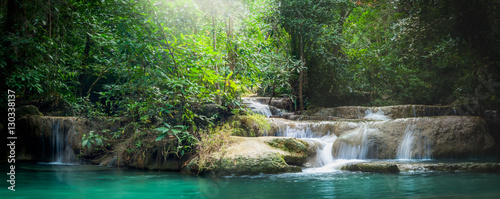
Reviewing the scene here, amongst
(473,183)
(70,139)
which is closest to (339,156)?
(473,183)

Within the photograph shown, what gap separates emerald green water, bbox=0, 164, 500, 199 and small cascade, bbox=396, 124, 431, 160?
253cm

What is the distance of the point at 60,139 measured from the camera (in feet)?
32.4

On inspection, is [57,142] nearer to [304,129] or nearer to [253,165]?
[253,165]

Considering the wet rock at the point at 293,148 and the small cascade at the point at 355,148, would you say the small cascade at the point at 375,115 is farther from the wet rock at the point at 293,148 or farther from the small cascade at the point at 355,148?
the wet rock at the point at 293,148

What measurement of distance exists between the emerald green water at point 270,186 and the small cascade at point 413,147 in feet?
8.31

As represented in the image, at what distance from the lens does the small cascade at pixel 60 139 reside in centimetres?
981

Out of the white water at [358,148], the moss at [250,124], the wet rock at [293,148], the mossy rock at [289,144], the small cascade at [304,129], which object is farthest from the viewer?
the small cascade at [304,129]

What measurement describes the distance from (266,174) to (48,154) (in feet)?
25.3

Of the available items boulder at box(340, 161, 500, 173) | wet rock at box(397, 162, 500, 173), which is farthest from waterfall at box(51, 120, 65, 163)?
wet rock at box(397, 162, 500, 173)

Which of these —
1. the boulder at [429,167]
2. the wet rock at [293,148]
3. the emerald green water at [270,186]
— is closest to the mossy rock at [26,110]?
the emerald green water at [270,186]

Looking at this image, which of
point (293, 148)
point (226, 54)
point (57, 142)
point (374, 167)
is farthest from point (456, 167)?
point (57, 142)

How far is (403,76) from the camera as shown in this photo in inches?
532

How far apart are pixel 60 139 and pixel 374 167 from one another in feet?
29.9

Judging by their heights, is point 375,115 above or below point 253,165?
above
